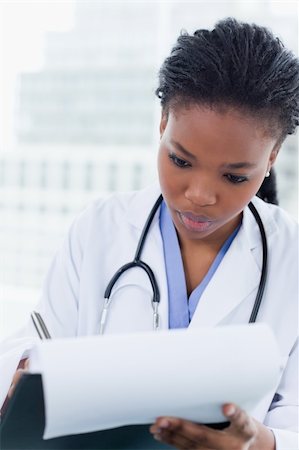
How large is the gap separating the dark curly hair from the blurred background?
1.51 metres

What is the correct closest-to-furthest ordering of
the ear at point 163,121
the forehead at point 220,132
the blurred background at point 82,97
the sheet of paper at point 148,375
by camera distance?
the sheet of paper at point 148,375 < the forehead at point 220,132 < the ear at point 163,121 < the blurred background at point 82,97

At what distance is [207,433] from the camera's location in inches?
25.6

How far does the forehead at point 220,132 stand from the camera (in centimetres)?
81

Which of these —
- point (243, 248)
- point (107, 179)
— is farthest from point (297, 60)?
point (107, 179)

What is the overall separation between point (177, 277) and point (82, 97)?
1624 mm

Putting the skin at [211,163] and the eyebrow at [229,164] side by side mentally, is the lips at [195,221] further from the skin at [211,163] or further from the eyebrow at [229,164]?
the eyebrow at [229,164]

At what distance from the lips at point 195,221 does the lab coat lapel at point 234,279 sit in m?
0.13

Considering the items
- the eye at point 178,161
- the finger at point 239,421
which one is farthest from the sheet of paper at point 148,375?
the eye at point 178,161

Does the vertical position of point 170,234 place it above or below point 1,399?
above

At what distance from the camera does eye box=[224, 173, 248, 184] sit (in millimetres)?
852

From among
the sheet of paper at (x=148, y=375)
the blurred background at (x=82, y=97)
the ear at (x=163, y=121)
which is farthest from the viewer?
the blurred background at (x=82, y=97)

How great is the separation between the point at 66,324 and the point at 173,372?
49cm

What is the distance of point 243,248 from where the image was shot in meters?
1.05

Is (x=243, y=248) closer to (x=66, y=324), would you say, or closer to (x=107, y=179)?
(x=66, y=324)
